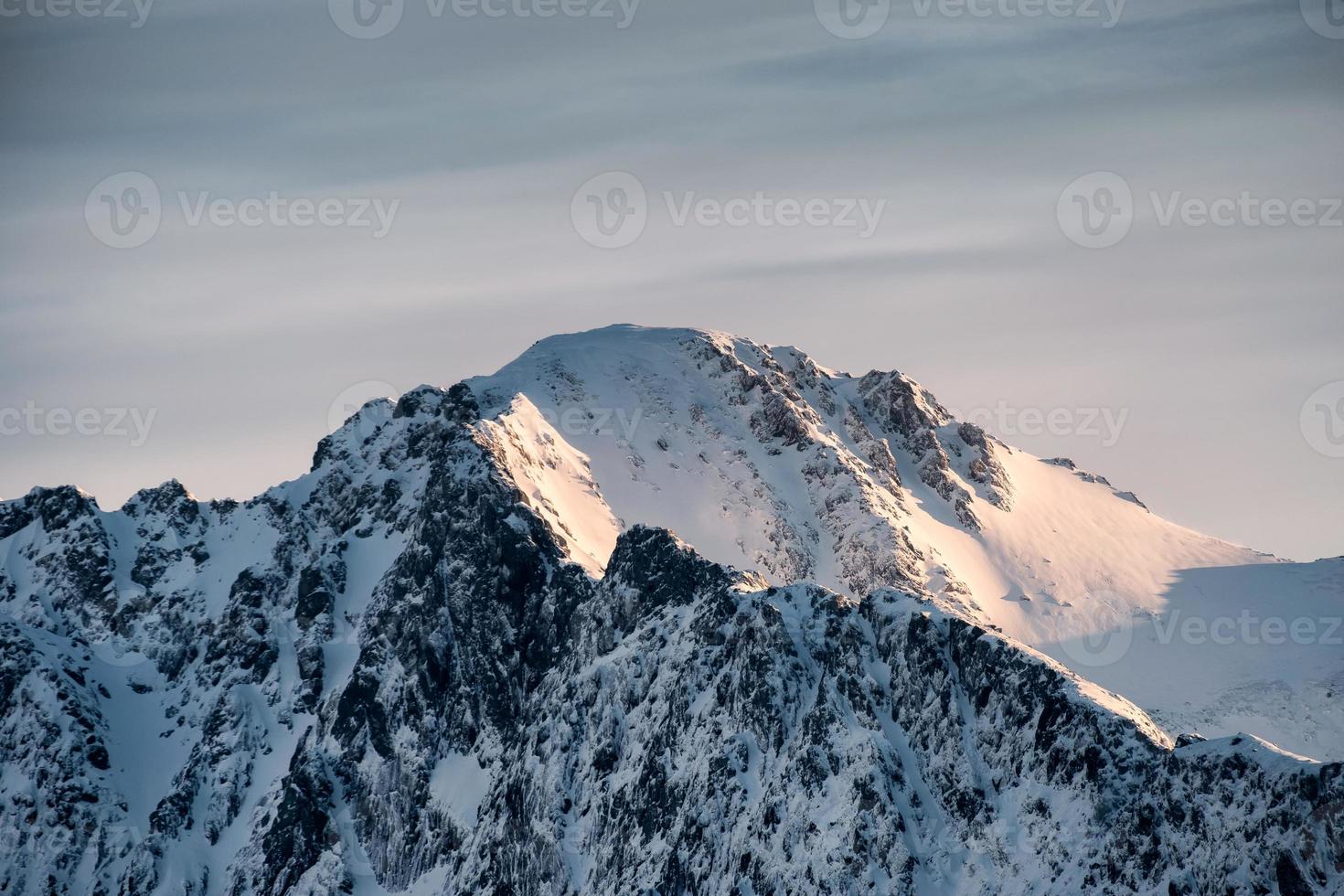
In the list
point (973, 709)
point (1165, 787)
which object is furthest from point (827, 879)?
point (1165, 787)

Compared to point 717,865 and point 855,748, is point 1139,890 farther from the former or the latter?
point 717,865

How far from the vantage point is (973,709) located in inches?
7638

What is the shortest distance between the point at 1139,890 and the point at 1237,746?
15.5 meters

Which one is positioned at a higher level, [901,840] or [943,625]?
[943,625]

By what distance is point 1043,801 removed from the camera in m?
183

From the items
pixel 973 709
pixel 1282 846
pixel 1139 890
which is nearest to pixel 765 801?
pixel 973 709

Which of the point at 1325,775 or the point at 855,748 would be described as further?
the point at 855,748

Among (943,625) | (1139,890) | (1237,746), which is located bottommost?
(1139,890)

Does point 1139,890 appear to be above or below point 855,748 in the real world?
below

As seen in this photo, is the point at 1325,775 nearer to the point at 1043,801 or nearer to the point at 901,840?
the point at 1043,801

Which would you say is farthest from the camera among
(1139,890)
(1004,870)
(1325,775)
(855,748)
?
(855,748)

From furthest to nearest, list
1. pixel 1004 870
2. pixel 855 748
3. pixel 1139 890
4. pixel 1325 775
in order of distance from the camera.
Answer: pixel 855 748, pixel 1004 870, pixel 1139 890, pixel 1325 775

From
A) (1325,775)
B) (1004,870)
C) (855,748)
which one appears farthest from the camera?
(855,748)

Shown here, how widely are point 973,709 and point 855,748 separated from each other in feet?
41.5
